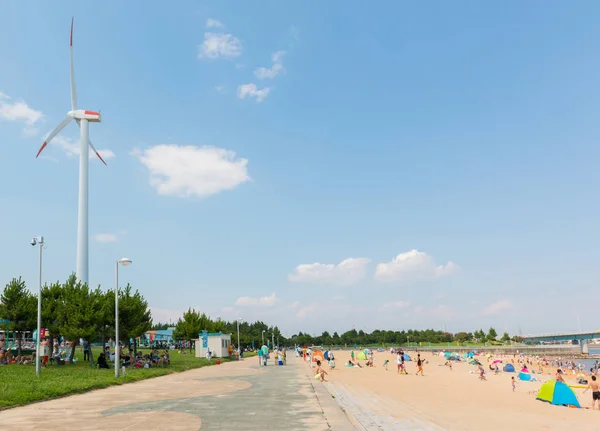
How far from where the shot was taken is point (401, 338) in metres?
146

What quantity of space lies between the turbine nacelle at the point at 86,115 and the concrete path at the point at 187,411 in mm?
63146

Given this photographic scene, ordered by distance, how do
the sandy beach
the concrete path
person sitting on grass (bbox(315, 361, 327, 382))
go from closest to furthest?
the concrete path, the sandy beach, person sitting on grass (bbox(315, 361, 327, 382))

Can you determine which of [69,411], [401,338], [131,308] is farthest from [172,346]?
[69,411]

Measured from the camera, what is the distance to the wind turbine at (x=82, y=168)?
68500 mm

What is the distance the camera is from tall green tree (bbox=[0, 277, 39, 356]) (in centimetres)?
3166

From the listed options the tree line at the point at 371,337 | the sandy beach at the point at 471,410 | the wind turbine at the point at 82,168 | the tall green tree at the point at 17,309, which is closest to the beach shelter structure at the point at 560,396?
the sandy beach at the point at 471,410

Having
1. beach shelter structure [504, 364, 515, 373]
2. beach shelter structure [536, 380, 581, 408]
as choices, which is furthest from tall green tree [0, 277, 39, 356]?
beach shelter structure [504, 364, 515, 373]

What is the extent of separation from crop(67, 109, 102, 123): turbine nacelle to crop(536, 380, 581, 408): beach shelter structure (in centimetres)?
7119

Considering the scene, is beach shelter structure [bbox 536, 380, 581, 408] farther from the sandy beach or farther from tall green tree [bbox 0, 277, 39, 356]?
tall green tree [bbox 0, 277, 39, 356]

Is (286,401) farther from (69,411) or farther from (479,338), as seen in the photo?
(479,338)

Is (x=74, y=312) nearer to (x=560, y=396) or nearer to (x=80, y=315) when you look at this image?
(x=80, y=315)

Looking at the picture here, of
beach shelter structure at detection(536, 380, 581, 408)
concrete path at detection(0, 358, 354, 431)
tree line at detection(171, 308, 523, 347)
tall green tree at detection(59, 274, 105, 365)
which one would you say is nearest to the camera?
concrete path at detection(0, 358, 354, 431)

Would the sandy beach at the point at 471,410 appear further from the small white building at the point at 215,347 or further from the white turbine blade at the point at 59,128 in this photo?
the white turbine blade at the point at 59,128

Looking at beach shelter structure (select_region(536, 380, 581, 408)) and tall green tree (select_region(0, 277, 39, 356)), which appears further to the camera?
tall green tree (select_region(0, 277, 39, 356))
